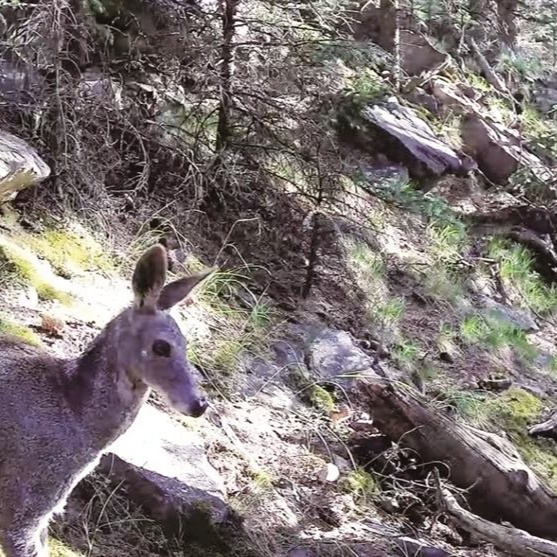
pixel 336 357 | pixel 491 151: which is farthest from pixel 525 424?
pixel 491 151

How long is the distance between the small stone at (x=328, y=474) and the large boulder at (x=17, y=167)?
2709mm

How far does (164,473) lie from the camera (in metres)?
5.09

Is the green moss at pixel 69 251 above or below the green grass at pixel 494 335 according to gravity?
above

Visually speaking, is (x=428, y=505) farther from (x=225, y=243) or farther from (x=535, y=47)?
(x=535, y=47)

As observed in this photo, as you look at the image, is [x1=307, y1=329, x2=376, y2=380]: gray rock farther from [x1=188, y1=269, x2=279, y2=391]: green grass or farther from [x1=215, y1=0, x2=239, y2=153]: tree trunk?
[x1=215, y1=0, x2=239, y2=153]: tree trunk

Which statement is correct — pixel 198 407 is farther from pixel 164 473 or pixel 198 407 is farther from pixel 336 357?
pixel 336 357

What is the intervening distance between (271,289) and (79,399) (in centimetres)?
433

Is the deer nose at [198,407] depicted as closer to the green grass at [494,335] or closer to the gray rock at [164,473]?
the gray rock at [164,473]

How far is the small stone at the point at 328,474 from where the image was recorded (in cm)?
616

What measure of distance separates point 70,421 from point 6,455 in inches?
11.0

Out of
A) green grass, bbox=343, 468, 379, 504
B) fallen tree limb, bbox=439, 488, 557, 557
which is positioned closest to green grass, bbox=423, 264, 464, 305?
green grass, bbox=343, 468, 379, 504

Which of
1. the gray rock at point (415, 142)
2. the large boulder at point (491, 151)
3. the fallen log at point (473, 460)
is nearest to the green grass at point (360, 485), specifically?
the fallen log at point (473, 460)

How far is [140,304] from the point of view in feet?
12.3

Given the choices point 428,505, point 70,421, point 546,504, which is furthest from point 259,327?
point 70,421
